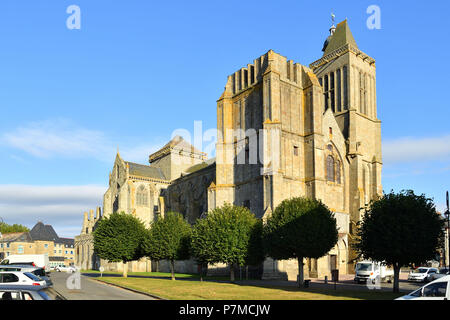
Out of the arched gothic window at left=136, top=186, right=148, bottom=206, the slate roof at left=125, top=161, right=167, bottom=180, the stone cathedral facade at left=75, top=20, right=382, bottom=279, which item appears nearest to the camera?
the stone cathedral facade at left=75, top=20, right=382, bottom=279

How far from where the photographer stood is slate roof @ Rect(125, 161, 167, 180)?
265 feet

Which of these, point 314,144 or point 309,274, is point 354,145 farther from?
point 309,274

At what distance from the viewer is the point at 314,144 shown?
47938mm

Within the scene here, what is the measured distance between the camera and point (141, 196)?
77938 mm

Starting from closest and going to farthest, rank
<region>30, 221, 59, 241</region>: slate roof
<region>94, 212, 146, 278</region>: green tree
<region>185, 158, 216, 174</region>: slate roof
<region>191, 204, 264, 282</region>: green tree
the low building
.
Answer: <region>191, 204, 264, 282</region>: green tree
<region>94, 212, 146, 278</region>: green tree
<region>185, 158, 216, 174</region>: slate roof
the low building
<region>30, 221, 59, 241</region>: slate roof

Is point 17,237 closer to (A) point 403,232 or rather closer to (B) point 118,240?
(B) point 118,240

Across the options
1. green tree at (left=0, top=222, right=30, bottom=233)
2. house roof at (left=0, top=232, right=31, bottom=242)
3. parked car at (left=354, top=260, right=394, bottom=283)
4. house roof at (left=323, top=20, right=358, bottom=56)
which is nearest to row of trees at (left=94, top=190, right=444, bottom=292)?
parked car at (left=354, top=260, right=394, bottom=283)

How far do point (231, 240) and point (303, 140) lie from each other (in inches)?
652

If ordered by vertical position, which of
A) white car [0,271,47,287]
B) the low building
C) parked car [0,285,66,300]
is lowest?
the low building

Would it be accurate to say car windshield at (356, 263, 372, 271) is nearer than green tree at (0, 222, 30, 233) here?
Yes

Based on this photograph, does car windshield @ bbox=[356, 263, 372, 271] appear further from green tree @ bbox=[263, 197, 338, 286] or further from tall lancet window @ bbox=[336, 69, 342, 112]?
tall lancet window @ bbox=[336, 69, 342, 112]

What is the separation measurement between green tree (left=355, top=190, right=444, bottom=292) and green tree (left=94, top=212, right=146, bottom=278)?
28488mm

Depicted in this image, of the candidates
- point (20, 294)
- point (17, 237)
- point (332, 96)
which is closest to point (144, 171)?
point (332, 96)

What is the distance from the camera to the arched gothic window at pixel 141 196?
253ft
